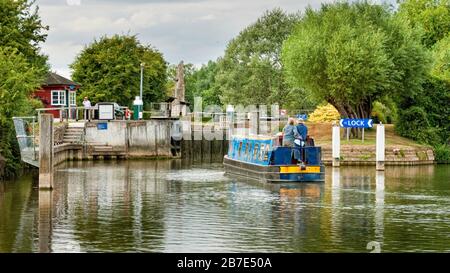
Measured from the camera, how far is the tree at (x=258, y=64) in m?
105

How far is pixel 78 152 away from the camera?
6612 cm

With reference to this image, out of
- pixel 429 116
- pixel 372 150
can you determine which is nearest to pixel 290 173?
pixel 372 150

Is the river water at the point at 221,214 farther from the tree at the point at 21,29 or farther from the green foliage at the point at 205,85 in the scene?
the green foliage at the point at 205,85

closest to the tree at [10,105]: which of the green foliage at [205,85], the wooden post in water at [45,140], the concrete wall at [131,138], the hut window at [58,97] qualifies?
the wooden post in water at [45,140]

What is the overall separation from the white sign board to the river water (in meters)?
15.2

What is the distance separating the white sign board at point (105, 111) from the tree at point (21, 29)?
189 inches

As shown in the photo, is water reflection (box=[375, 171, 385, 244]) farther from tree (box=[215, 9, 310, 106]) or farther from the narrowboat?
tree (box=[215, 9, 310, 106])

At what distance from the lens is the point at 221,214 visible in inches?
1403

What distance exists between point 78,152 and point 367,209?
106 feet

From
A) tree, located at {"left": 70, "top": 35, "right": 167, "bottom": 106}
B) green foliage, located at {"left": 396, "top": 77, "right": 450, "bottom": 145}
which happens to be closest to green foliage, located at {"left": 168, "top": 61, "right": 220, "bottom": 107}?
tree, located at {"left": 70, "top": 35, "right": 167, "bottom": 106}

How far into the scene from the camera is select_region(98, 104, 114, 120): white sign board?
223 feet

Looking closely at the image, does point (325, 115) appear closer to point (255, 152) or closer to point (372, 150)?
point (372, 150)
